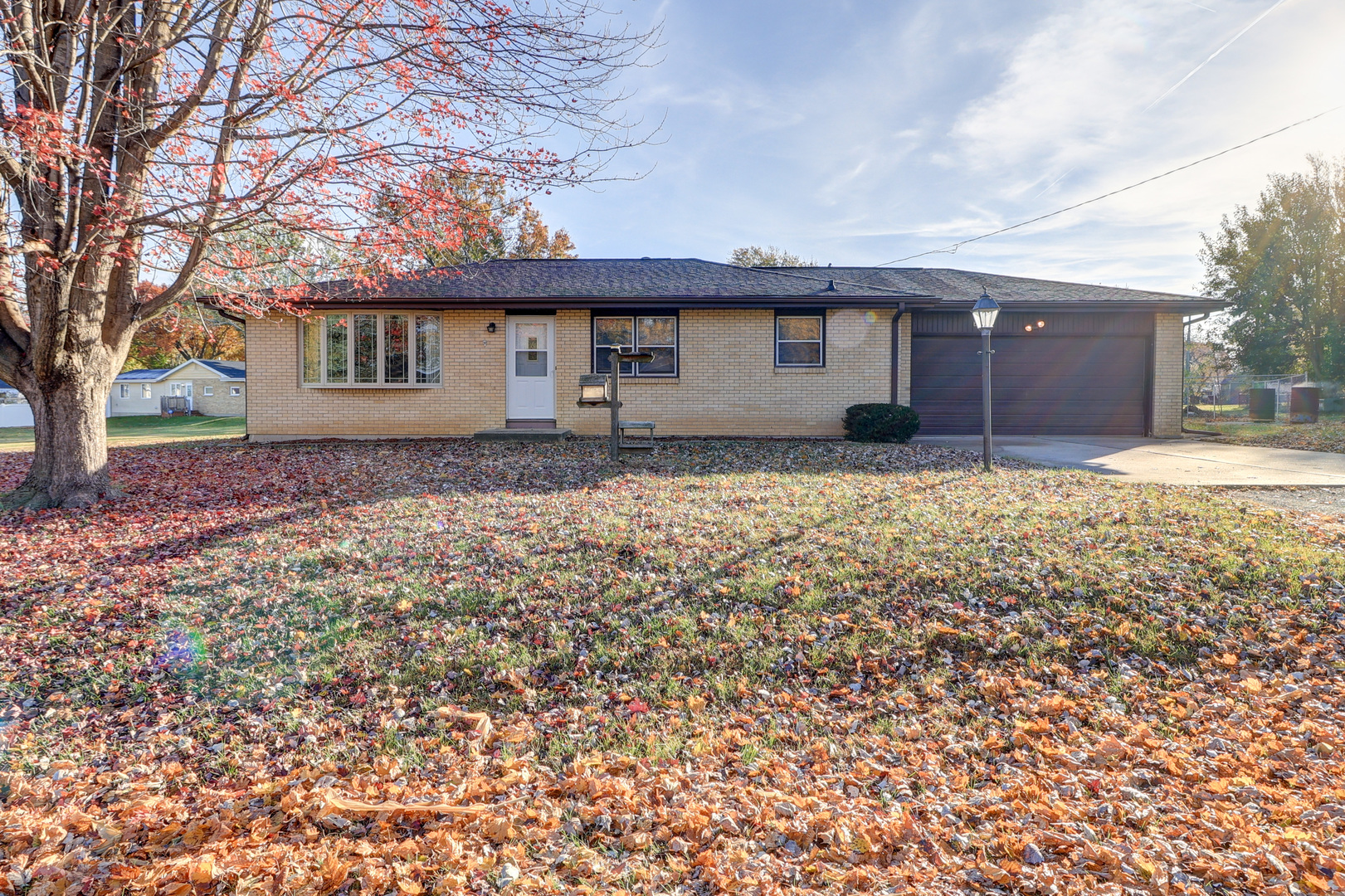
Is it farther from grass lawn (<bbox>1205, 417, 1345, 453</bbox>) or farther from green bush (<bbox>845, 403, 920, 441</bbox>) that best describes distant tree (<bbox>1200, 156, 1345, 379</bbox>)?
green bush (<bbox>845, 403, 920, 441</bbox>)

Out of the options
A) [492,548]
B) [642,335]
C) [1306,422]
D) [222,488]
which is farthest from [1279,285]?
[222,488]

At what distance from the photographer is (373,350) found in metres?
13.7

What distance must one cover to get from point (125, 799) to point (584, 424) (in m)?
11.1

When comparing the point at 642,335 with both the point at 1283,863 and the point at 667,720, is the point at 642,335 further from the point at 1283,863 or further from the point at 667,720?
the point at 1283,863

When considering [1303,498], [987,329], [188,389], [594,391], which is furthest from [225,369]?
[1303,498]

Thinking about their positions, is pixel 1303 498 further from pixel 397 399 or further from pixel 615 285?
pixel 397 399

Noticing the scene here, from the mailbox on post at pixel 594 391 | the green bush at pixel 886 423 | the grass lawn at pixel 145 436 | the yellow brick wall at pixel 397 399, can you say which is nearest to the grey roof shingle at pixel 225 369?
the grass lawn at pixel 145 436

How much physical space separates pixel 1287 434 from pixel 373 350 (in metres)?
20.3

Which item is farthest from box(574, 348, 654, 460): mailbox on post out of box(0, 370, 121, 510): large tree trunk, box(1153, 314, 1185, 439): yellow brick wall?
box(1153, 314, 1185, 439): yellow brick wall

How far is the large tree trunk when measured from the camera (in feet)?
23.7

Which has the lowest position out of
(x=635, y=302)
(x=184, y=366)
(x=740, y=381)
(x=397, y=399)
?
(x=397, y=399)

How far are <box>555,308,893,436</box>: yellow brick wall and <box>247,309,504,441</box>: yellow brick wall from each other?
1.46 m

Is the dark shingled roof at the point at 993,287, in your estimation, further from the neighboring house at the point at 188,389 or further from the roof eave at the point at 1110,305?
the neighboring house at the point at 188,389

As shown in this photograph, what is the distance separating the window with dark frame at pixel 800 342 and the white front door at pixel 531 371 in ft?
15.2
